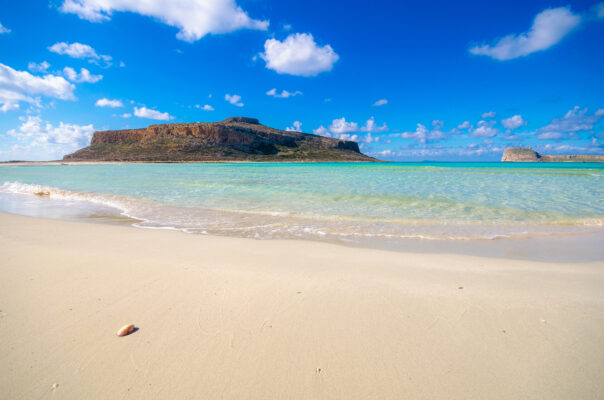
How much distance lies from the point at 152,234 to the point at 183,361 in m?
4.11

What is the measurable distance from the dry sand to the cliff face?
8261cm

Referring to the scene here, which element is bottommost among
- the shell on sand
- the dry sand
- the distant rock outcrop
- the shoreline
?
the shoreline

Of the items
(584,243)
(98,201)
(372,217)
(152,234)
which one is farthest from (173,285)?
(98,201)

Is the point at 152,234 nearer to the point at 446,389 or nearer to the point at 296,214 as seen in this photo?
the point at 296,214

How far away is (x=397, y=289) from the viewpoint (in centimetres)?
272

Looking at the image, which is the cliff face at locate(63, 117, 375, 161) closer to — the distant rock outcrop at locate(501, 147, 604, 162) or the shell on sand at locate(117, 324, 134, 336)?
the shell on sand at locate(117, 324, 134, 336)

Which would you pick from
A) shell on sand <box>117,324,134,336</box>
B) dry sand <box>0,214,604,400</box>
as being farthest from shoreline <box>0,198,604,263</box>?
shell on sand <box>117,324,134,336</box>

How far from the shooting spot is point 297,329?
2029 mm

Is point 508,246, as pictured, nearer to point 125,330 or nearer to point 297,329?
point 297,329

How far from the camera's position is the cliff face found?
268 feet

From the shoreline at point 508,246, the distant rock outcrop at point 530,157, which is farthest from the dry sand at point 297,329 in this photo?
the distant rock outcrop at point 530,157

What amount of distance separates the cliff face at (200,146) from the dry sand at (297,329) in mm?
82613

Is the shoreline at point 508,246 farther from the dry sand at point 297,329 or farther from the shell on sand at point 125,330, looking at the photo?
the shell on sand at point 125,330

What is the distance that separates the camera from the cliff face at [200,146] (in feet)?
268
